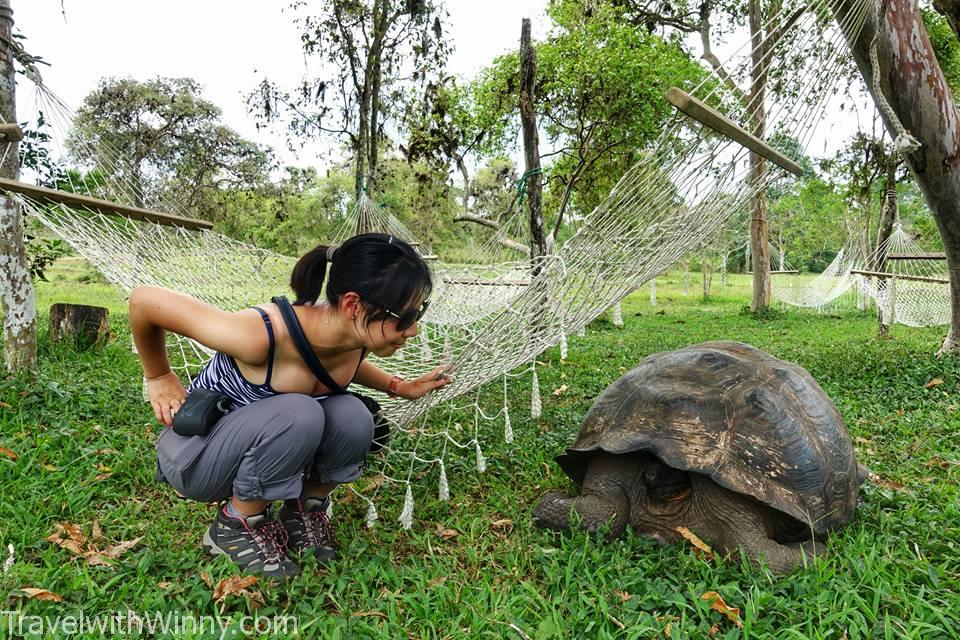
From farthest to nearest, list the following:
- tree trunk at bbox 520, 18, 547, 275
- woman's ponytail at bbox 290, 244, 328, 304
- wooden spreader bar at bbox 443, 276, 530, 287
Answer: tree trunk at bbox 520, 18, 547, 275, wooden spreader bar at bbox 443, 276, 530, 287, woman's ponytail at bbox 290, 244, 328, 304

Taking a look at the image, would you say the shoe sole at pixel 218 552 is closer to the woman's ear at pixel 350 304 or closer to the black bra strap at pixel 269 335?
the black bra strap at pixel 269 335

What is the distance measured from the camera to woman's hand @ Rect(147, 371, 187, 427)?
1444mm

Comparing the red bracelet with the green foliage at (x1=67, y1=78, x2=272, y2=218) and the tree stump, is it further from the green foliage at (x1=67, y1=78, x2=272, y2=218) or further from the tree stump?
the green foliage at (x1=67, y1=78, x2=272, y2=218)

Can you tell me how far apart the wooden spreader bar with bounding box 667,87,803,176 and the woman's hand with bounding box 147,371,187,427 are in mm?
1678

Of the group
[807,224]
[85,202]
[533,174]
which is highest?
[807,224]

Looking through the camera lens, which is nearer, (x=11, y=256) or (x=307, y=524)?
(x=307, y=524)

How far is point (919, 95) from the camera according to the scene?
10.1ft

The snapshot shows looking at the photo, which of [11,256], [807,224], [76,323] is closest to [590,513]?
[11,256]

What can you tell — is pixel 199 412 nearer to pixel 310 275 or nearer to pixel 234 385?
pixel 234 385

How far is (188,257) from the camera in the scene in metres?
2.89

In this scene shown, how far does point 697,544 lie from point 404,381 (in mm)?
935

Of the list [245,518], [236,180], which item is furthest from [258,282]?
[236,180]

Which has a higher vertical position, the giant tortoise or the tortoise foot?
the giant tortoise

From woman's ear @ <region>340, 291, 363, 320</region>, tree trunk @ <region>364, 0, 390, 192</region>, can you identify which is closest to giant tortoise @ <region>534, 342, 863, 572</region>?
woman's ear @ <region>340, 291, 363, 320</region>
